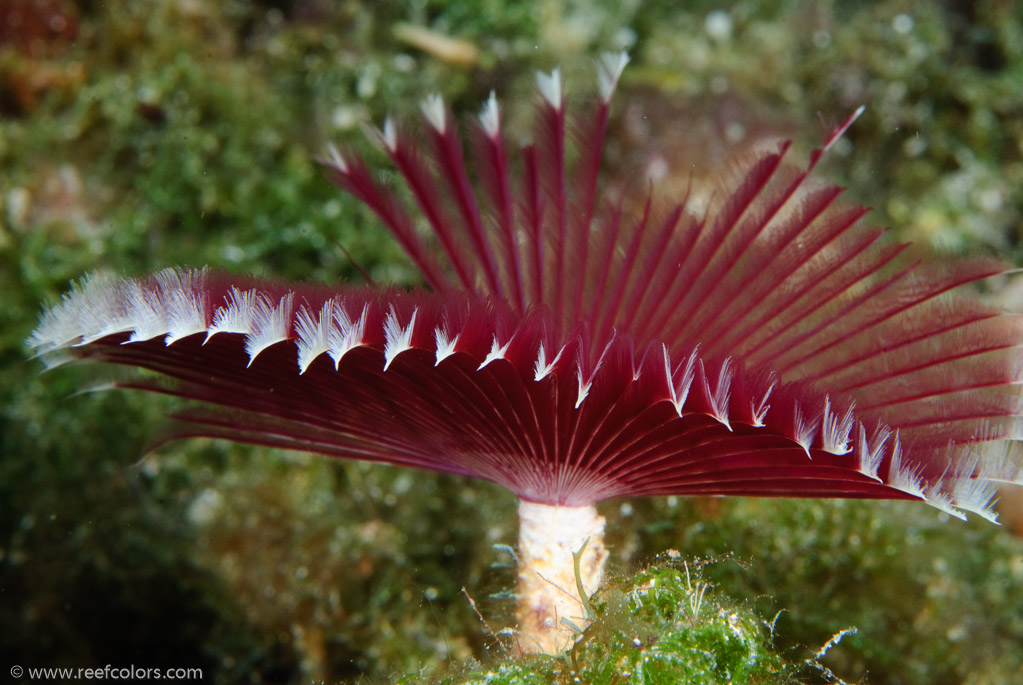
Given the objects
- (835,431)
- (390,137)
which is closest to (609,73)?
(390,137)

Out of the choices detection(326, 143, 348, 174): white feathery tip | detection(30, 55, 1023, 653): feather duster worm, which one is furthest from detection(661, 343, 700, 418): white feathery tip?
detection(326, 143, 348, 174): white feathery tip

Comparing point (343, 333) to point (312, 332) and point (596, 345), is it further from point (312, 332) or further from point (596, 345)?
point (596, 345)

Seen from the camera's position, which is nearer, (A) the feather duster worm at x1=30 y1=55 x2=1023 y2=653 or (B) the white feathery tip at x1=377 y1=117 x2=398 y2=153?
(A) the feather duster worm at x1=30 y1=55 x2=1023 y2=653

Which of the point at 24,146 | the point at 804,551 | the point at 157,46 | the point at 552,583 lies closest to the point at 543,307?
the point at 552,583

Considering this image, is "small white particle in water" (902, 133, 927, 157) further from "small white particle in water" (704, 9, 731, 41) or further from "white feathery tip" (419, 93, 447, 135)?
"white feathery tip" (419, 93, 447, 135)

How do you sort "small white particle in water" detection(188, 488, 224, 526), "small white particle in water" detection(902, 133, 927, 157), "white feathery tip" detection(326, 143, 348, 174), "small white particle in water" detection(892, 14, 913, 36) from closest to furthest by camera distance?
"white feathery tip" detection(326, 143, 348, 174) < "small white particle in water" detection(188, 488, 224, 526) < "small white particle in water" detection(902, 133, 927, 157) < "small white particle in water" detection(892, 14, 913, 36)

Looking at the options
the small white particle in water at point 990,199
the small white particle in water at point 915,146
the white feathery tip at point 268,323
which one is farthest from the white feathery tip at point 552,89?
the small white particle in water at point 990,199
